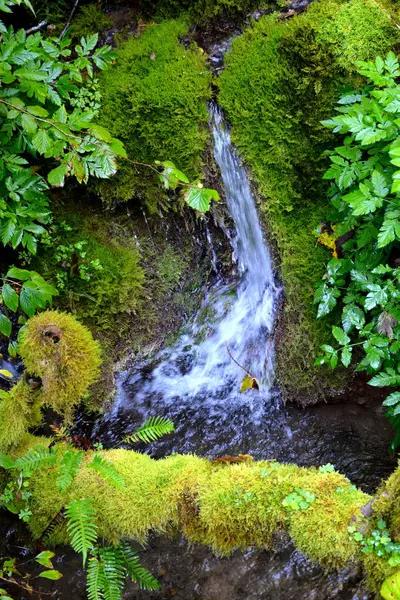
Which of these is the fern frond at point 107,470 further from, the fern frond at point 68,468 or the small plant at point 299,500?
the small plant at point 299,500

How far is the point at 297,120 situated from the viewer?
3838 millimetres

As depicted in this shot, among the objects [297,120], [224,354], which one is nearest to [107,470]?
[224,354]

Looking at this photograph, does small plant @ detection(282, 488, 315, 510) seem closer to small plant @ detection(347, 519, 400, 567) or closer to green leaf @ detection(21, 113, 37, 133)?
small plant @ detection(347, 519, 400, 567)

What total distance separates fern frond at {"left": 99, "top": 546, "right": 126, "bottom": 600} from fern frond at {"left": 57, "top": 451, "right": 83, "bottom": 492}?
0.48 metres

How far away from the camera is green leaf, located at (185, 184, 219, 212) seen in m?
3.05

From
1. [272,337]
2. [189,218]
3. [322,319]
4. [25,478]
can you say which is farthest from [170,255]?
[25,478]

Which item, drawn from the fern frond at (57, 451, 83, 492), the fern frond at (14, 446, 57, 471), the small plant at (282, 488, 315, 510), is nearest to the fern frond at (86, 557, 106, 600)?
the fern frond at (57, 451, 83, 492)

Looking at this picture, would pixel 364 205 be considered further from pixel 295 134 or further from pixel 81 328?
pixel 81 328

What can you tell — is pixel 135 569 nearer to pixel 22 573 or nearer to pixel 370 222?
pixel 22 573

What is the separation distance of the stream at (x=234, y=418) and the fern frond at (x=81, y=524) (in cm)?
83

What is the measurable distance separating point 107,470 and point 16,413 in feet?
2.59

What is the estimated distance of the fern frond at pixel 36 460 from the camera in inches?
108

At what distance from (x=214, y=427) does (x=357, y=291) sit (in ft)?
5.53

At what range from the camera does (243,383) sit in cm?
450
